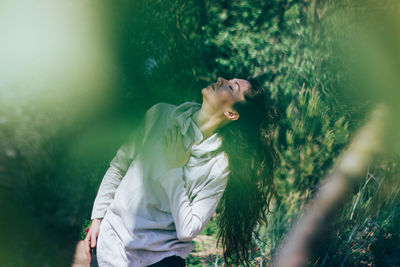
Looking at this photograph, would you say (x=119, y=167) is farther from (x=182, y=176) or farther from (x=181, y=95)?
(x=181, y=95)

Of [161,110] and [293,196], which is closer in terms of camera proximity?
[161,110]

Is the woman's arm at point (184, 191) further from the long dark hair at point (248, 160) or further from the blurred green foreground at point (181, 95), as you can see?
the blurred green foreground at point (181, 95)

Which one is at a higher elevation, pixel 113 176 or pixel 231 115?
pixel 231 115

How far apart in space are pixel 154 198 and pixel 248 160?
48 cm

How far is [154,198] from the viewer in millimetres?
1438

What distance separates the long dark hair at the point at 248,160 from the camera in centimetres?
166

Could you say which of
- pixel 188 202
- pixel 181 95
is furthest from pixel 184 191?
pixel 181 95

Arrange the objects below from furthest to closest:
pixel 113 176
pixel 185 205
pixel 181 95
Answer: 1. pixel 181 95
2. pixel 113 176
3. pixel 185 205

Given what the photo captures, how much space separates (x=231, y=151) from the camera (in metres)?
1.62

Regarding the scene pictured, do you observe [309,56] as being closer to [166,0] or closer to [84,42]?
[166,0]

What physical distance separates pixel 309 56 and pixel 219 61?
75 cm

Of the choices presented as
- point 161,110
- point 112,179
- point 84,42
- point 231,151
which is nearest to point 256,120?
point 231,151

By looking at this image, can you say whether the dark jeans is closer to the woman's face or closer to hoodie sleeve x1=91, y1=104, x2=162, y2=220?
hoodie sleeve x1=91, y1=104, x2=162, y2=220

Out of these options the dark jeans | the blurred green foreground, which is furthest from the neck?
the blurred green foreground
